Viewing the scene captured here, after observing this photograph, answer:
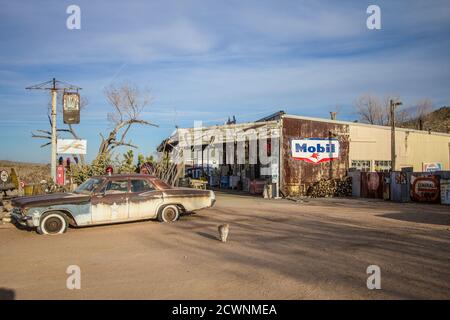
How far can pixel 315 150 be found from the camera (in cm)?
2473

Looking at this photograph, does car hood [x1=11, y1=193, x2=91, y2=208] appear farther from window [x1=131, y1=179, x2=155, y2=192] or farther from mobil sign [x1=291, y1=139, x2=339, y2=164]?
mobil sign [x1=291, y1=139, x2=339, y2=164]

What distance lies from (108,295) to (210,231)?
5.30m

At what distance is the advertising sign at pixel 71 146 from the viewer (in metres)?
19.0

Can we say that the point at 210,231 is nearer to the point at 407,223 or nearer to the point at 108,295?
the point at 108,295

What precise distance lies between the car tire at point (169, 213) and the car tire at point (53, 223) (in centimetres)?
273

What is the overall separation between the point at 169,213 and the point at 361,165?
1858 centimetres

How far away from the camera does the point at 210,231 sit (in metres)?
10.4

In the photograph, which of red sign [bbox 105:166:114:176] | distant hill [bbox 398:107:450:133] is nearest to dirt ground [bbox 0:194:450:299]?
red sign [bbox 105:166:114:176]

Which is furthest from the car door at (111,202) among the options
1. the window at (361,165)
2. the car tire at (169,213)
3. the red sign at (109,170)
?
the window at (361,165)

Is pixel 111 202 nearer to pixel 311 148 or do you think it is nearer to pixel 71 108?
pixel 71 108

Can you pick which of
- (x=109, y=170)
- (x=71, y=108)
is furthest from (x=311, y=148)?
(x=71, y=108)

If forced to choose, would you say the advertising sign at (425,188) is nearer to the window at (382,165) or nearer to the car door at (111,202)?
the window at (382,165)
